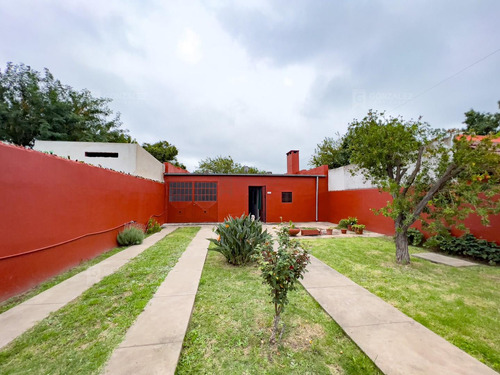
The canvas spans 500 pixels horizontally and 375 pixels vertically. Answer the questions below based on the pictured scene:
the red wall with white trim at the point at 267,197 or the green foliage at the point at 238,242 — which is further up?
the red wall with white trim at the point at 267,197

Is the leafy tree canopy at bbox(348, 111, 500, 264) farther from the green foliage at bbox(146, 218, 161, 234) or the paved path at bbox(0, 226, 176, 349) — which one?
the green foliage at bbox(146, 218, 161, 234)

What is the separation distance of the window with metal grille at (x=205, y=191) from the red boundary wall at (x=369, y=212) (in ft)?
22.2

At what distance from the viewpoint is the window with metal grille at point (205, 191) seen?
11988 millimetres

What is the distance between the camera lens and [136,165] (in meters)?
9.35

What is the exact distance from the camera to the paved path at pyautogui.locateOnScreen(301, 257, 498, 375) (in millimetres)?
1778

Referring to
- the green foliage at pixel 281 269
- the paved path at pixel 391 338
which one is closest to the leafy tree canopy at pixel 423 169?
the paved path at pixel 391 338

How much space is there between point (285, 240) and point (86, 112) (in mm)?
26364

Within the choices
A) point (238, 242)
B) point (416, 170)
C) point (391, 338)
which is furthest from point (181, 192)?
point (391, 338)

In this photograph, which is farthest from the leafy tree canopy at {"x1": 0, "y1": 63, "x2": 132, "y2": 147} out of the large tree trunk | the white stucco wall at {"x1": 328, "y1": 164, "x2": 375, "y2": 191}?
the large tree trunk

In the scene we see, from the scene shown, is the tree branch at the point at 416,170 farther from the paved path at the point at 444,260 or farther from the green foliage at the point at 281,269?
the green foliage at the point at 281,269

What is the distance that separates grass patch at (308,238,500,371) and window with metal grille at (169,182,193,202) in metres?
8.18

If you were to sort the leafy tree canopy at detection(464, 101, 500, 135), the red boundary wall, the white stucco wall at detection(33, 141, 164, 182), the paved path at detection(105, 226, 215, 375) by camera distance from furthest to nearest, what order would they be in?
the leafy tree canopy at detection(464, 101, 500, 135), the white stucco wall at detection(33, 141, 164, 182), the red boundary wall, the paved path at detection(105, 226, 215, 375)

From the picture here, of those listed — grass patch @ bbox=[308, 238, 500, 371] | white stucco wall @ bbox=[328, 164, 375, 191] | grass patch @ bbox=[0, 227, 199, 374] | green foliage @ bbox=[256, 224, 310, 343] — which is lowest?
grass patch @ bbox=[308, 238, 500, 371]

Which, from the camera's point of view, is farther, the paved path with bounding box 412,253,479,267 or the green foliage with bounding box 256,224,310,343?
the paved path with bounding box 412,253,479,267
